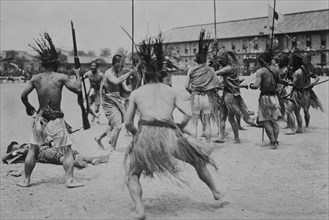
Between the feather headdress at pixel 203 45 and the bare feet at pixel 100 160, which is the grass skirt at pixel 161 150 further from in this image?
the feather headdress at pixel 203 45

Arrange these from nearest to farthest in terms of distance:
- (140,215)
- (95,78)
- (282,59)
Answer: (140,215) < (282,59) < (95,78)

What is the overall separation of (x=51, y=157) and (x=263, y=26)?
195 ft

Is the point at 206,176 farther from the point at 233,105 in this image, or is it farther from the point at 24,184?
the point at 233,105

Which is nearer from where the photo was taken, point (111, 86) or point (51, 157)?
point (51, 157)

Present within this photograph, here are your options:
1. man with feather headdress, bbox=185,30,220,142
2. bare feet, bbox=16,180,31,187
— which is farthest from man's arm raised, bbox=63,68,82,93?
man with feather headdress, bbox=185,30,220,142

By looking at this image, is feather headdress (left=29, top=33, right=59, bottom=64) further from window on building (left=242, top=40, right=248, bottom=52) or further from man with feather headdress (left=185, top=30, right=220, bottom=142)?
window on building (left=242, top=40, right=248, bottom=52)

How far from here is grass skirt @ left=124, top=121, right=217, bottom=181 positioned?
4.14 m

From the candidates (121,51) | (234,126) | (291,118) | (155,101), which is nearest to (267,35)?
(291,118)

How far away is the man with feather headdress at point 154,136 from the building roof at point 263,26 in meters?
49.6

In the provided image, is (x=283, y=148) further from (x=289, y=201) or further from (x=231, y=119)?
(x=289, y=201)

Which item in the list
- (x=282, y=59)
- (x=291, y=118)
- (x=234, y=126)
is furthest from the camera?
(x=282, y=59)

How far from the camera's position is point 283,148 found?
316 inches

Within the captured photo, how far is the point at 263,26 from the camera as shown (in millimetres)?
61938

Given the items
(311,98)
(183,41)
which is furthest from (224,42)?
(311,98)
